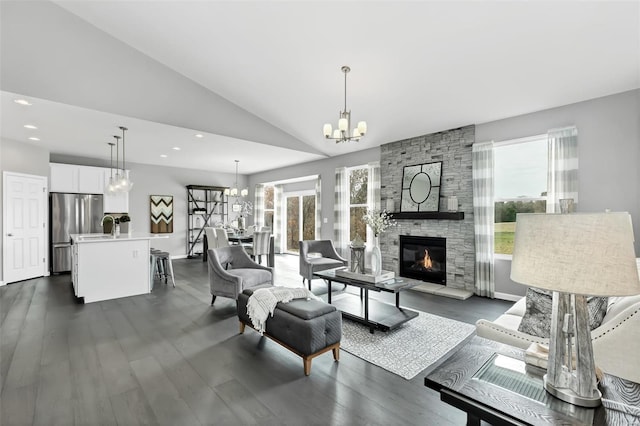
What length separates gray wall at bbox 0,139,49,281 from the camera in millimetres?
5391

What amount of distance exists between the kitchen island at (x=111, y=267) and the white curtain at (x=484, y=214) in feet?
18.2

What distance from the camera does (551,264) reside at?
3.28ft

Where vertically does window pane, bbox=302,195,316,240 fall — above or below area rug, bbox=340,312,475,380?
above

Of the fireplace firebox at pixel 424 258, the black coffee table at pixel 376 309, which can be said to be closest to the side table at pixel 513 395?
the black coffee table at pixel 376 309

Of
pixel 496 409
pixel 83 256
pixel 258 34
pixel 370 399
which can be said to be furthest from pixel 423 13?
pixel 83 256

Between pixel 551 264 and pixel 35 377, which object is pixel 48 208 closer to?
pixel 35 377

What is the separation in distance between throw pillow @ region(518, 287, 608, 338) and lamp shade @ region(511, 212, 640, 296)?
1.35 meters

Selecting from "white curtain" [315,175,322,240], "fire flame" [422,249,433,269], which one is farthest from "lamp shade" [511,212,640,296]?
"white curtain" [315,175,322,240]

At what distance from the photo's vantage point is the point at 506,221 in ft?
15.4

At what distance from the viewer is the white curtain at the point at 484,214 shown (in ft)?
15.3

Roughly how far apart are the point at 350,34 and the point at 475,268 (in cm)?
402

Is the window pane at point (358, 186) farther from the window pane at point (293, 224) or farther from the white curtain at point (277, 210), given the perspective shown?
the white curtain at point (277, 210)

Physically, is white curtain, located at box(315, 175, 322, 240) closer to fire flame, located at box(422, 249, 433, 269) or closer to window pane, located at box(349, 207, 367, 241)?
window pane, located at box(349, 207, 367, 241)

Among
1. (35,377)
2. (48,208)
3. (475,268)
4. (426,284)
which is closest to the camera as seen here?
(35,377)
